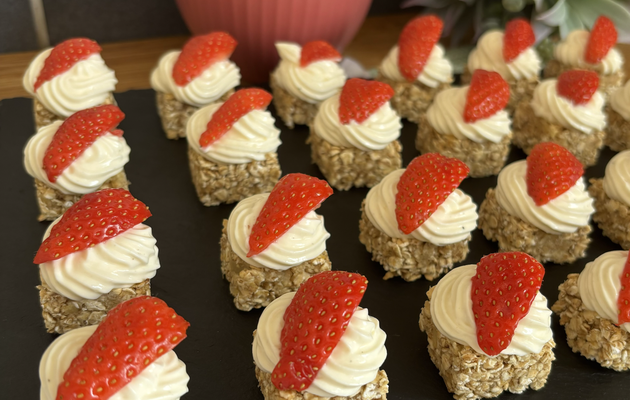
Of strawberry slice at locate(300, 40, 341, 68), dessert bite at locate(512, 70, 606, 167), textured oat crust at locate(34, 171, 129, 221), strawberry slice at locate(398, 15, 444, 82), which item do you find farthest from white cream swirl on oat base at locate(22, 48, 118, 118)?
dessert bite at locate(512, 70, 606, 167)

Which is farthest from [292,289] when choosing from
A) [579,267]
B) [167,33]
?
[167,33]

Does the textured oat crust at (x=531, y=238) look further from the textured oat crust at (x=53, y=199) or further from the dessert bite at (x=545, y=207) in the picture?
the textured oat crust at (x=53, y=199)

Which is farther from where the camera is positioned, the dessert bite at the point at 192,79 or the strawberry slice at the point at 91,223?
the dessert bite at the point at 192,79

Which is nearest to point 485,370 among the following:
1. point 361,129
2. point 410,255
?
point 410,255

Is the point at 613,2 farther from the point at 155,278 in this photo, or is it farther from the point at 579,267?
the point at 155,278

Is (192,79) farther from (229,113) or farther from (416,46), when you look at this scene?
(416,46)

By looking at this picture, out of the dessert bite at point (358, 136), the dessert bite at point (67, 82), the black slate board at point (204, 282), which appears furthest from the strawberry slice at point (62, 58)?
the dessert bite at point (358, 136)
